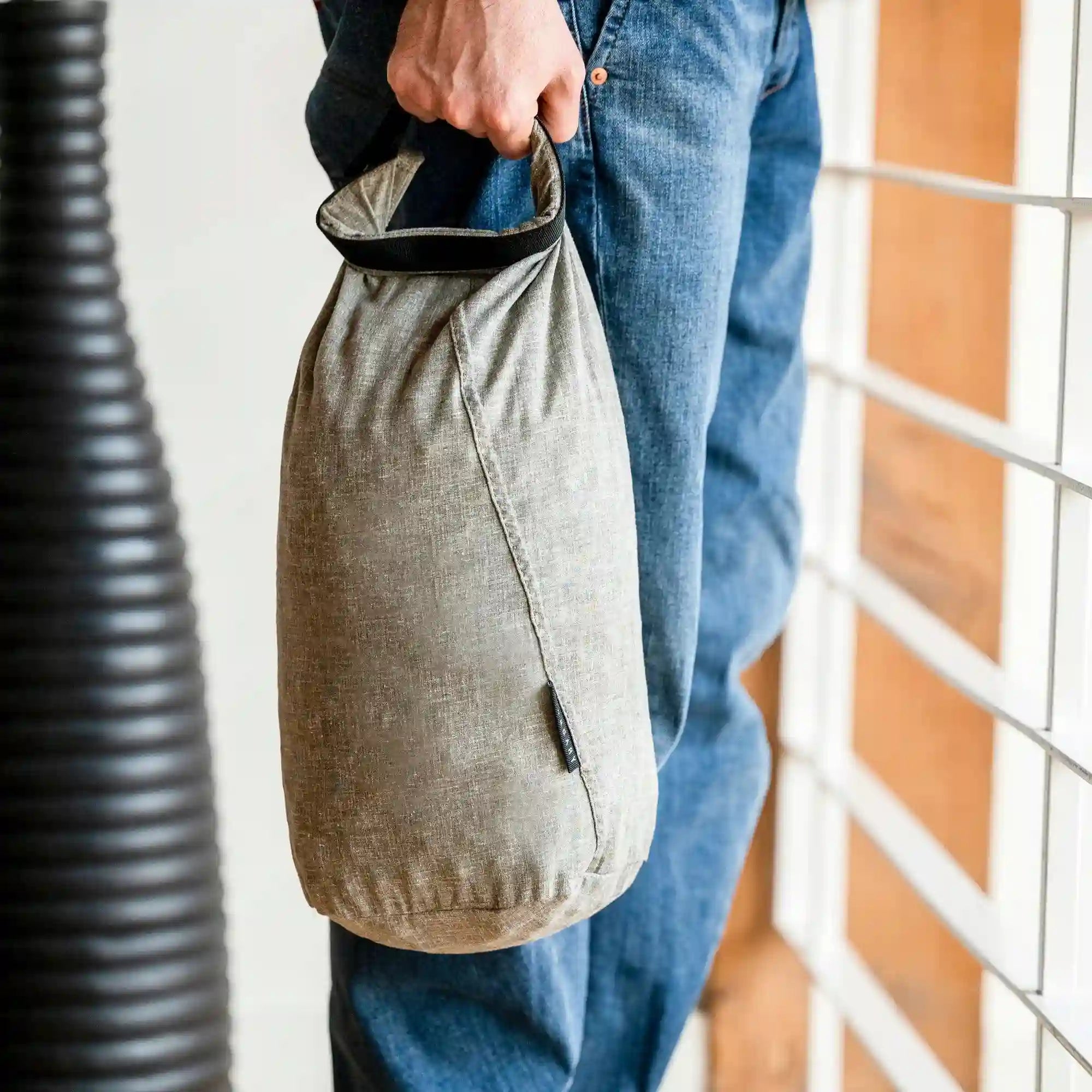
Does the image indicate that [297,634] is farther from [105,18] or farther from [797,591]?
[797,591]

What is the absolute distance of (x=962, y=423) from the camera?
1.00m

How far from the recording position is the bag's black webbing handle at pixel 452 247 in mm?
656

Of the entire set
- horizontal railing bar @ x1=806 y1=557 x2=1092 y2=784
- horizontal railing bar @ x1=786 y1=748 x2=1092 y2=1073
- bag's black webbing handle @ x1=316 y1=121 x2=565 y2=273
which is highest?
bag's black webbing handle @ x1=316 y1=121 x2=565 y2=273

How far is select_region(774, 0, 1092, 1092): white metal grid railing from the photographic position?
2.75 feet

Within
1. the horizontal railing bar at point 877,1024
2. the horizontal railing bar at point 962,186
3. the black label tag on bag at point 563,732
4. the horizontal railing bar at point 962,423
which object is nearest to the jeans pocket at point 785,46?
the horizontal railing bar at point 962,186

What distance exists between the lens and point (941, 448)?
159 centimetres

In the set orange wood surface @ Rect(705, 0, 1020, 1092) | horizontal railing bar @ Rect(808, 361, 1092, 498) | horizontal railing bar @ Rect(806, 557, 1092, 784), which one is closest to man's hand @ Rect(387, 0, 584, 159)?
horizontal railing bar @ Rect(808, 361, 1092, 498)

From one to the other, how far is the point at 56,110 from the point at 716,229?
0.44 metres

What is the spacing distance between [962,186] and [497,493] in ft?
1.61

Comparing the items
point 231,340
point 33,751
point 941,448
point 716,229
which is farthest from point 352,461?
point 941,448

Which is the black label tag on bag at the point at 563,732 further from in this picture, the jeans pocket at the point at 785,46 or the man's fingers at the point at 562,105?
the jeans pocket at the point at 785,46

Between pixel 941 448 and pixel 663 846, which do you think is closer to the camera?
pixel 663 846

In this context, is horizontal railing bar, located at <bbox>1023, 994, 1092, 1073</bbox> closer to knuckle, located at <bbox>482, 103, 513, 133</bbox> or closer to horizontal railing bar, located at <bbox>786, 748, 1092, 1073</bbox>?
horizontal railing bar, located at <bbox>786, 748, 1092, 1073</bbox>

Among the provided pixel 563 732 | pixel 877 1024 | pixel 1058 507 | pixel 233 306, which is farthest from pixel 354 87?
pixel 877 1024
